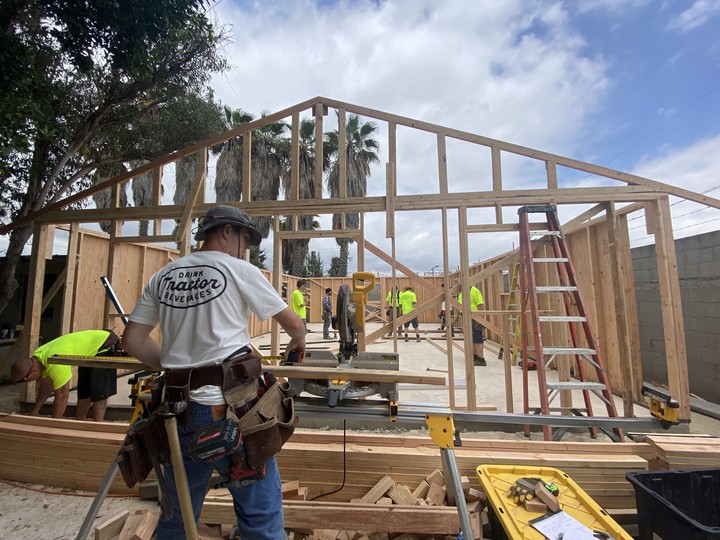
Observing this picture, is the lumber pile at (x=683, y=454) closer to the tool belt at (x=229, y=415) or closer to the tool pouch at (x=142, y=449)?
the tool belt at (x=229, y=415)

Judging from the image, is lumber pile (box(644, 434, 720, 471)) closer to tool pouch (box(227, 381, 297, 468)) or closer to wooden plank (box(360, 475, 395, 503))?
wooden plank (box(360, 475, 395, 503))

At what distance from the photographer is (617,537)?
1.56 m

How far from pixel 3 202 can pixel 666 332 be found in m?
10.5

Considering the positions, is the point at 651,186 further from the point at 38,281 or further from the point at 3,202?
the point at 3,202

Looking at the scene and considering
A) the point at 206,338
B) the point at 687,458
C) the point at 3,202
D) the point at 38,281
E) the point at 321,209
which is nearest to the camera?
the point at 206,338

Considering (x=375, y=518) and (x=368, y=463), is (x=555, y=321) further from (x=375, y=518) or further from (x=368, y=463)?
(x=375, y=518)

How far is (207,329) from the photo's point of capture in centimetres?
135

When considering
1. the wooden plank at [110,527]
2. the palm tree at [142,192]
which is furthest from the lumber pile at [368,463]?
the palm tree at [142,192]

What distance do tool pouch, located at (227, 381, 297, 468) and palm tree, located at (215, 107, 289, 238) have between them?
13243mm

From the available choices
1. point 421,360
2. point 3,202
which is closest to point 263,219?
point 3,202

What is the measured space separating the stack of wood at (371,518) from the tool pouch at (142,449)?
820mm

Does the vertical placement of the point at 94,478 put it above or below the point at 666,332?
below

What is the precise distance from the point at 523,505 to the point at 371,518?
853 millimetres

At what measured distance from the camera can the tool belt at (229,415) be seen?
1309 mm
